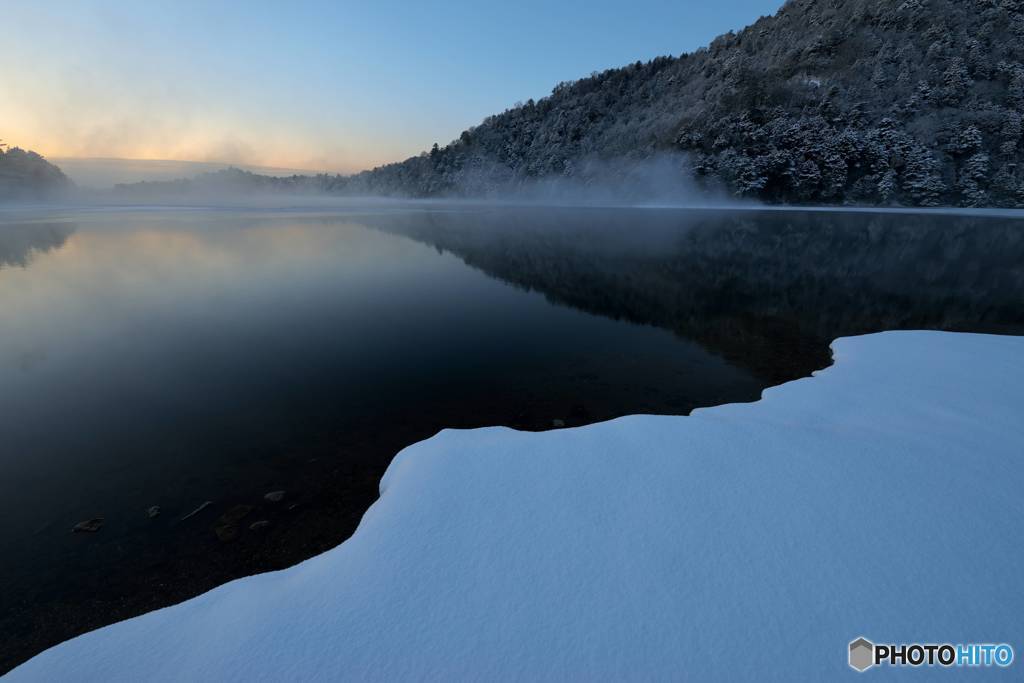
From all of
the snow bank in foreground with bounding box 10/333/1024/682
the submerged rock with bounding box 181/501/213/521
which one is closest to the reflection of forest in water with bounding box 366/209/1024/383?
the snow bank in foreground with bounding box 10/333/1024/682

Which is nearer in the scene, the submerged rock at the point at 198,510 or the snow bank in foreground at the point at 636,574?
the snow bank in foreground at the point at 636,574

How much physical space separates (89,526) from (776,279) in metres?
26.9

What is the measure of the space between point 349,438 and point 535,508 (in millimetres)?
4945

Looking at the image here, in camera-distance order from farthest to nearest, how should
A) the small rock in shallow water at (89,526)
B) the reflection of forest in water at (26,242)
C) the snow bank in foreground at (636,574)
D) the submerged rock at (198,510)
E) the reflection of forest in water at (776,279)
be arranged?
the reflection of forest in water at (26,242) < the reflection of forest in water at (776,279) < the submerged rock at (198,510) < the small rock in shallow water at (89,526) < the snow bank in foreground at (636,574)

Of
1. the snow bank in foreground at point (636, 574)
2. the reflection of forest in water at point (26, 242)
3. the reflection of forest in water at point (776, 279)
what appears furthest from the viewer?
the reflection of forest in water at point (26, 242)

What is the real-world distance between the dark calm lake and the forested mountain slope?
52.7 m

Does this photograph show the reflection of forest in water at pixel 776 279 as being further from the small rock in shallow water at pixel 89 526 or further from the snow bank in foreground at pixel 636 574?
the small rock in shallow water at pixel 89 526

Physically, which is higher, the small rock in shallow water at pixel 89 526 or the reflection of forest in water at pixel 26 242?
the reflection of forest in water at pixel 26 242

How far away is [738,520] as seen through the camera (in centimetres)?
443

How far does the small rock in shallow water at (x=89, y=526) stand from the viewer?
19.4 feet

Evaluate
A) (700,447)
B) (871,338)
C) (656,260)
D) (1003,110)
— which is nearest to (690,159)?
(1003,110)

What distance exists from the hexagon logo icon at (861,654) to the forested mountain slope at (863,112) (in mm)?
91606

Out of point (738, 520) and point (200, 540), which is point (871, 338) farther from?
point (200, 540)

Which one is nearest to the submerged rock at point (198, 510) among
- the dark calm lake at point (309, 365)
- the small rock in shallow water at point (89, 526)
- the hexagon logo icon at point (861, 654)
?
the dark calm lake at point (309, 365)
